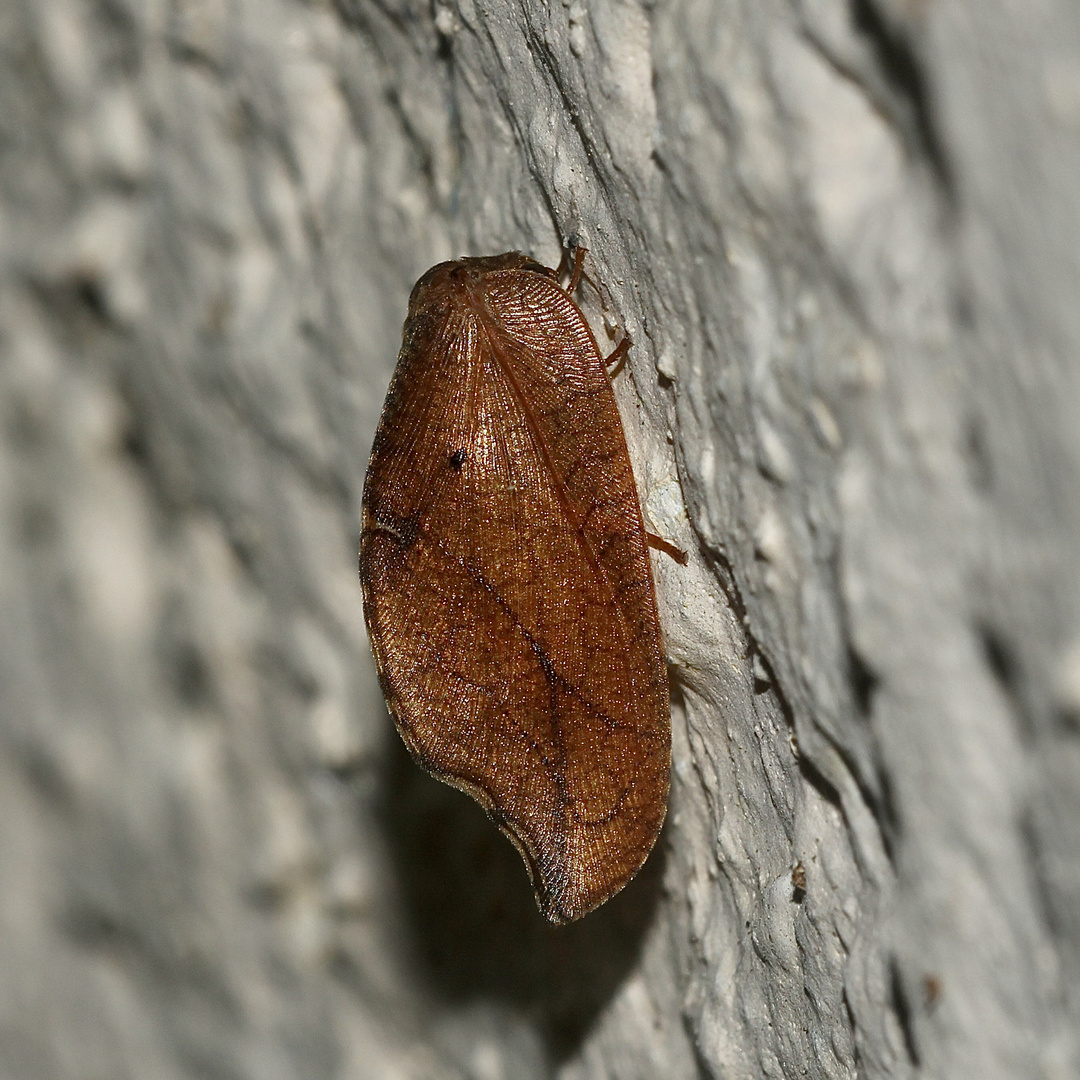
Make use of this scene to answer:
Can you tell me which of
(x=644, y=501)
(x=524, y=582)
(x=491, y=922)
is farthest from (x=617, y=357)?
(x=491, y=922)

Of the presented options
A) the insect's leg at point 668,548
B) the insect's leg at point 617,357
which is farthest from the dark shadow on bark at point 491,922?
the insect's leg at point 617,357

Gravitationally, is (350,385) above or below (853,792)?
above

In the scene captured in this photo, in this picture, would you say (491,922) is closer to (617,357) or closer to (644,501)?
(644,501)

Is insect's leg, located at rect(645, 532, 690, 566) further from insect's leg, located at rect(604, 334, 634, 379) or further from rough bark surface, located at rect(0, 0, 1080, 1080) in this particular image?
insect's leg, located at rect(604, 334, 634, 379)

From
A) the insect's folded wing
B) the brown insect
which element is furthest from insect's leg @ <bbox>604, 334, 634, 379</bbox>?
the insect's folded wing

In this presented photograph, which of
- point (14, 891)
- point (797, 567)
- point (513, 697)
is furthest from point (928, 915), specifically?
point (14, 891)

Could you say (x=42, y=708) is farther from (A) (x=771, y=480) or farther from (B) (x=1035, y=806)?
(B) (x=1035, y=806)
